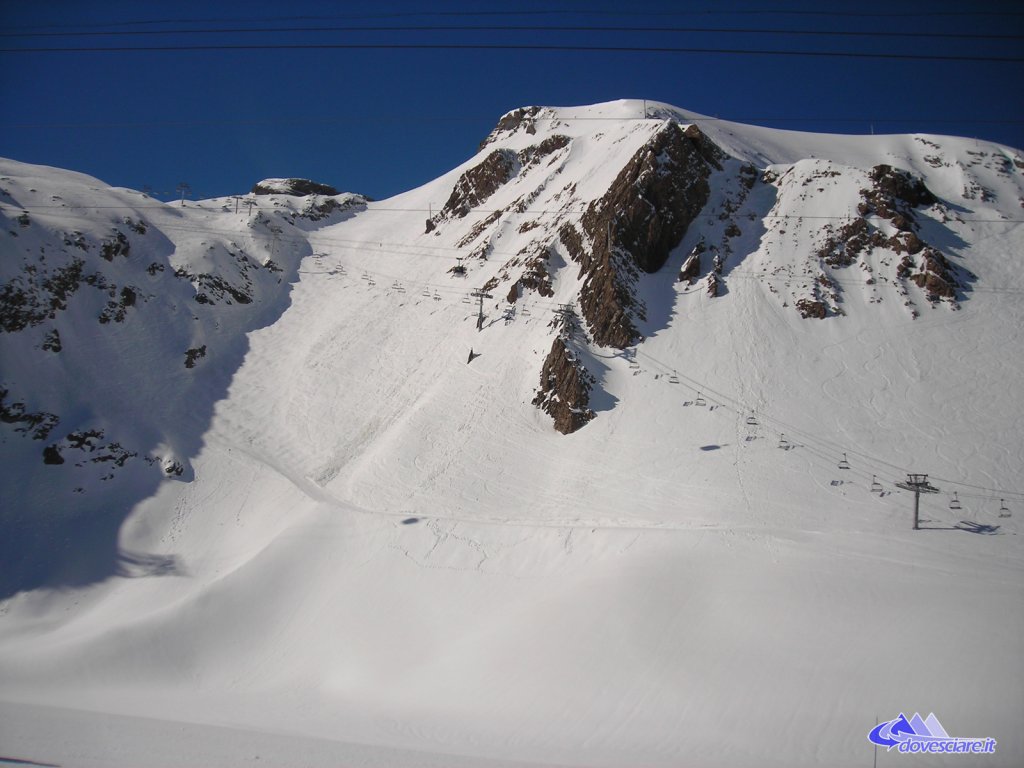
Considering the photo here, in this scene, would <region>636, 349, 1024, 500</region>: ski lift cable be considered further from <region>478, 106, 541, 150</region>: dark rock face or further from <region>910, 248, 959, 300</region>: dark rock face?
<region>478, 106, 541, 150</region>: dark rock face

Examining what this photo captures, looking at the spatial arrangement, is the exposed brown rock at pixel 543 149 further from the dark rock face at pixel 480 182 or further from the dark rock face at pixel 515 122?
the dark rock face at pixel 515 122

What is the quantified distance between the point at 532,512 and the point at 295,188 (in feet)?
209

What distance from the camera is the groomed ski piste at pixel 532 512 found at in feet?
47.8

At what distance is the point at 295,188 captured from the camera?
7369 cm

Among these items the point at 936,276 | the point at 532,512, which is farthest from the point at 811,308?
the point at 532,512

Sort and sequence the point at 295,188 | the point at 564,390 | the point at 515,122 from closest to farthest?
the point at 564,390 → the point at 515,122 → the point at 295,188

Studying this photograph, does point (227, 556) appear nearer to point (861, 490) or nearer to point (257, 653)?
point (257, 653)

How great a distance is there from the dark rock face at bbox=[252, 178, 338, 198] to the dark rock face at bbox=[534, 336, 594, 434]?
51.8 meters

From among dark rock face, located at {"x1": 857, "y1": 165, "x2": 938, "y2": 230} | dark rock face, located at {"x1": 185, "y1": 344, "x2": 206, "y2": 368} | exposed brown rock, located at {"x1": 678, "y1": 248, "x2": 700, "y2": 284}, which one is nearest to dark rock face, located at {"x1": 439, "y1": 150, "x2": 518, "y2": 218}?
exposed brown rock, located at {"x1": 678, "y1": 248, "x2": 700, "y2": 284}

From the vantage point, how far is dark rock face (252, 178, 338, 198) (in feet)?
236

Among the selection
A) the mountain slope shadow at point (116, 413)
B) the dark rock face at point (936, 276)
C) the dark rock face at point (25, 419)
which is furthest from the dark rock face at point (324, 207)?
the dark rock face at point (936, 276)

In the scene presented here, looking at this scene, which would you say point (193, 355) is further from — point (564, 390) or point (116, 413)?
point (564, 390)

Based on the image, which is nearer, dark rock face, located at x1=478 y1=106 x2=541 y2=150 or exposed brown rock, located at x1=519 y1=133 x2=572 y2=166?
exposed brown rock, located at x1=519 y1=133 x2=572 y2=166

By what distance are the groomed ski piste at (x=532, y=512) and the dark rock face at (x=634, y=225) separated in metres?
1.36
